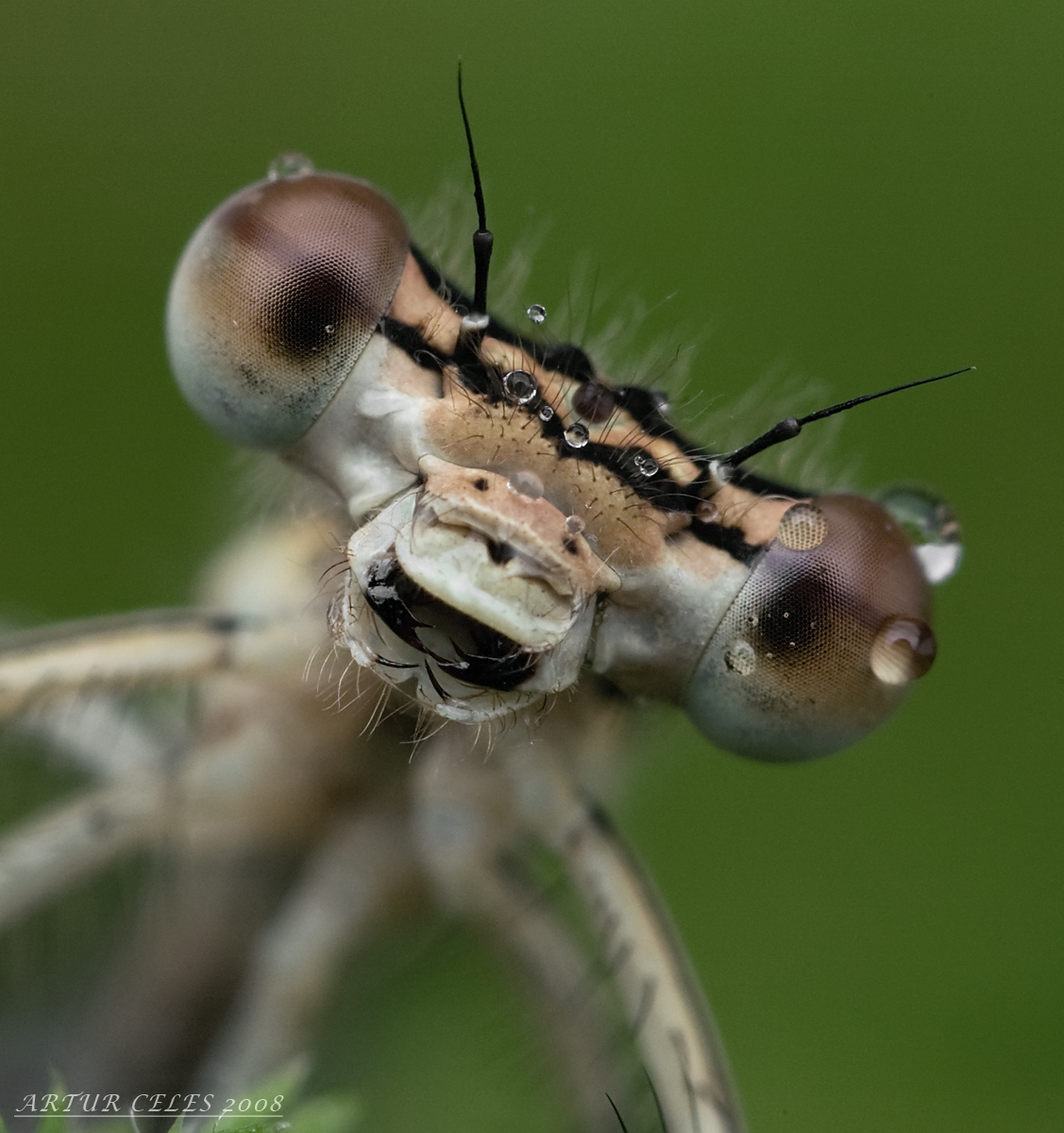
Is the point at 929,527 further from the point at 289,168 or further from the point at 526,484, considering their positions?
the point at 289,168

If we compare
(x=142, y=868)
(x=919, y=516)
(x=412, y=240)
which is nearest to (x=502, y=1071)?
(x=142, y=868)

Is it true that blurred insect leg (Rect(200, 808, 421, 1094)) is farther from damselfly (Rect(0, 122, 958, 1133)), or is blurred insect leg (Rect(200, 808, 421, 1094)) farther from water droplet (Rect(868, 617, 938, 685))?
water droplet (Rect(868, 617, 938, 685))

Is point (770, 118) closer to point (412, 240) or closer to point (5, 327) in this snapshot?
point (5, 327)

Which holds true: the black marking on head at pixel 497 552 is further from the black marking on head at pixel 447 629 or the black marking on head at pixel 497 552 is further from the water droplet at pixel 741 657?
the water droplet at pixel 741 657

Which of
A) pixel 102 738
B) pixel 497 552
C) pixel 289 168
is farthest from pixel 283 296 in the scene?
pixel 102 738

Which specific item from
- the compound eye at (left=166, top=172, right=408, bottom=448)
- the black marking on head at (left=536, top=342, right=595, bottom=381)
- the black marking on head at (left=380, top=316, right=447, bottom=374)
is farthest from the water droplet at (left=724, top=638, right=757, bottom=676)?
the compound eye at (left=166, top=172, right=408, bottom=448)

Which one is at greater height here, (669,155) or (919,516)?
(669,155)
